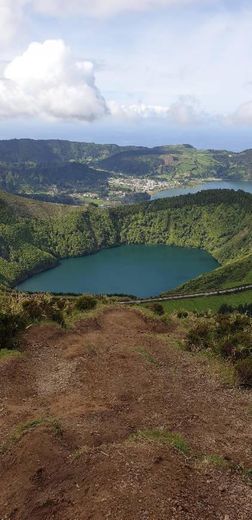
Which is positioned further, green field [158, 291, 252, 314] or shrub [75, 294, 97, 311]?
green field [158, 291, 252, 314]

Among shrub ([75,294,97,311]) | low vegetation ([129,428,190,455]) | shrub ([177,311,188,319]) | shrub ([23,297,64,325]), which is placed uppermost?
low vegetation ([129,428,190,455])

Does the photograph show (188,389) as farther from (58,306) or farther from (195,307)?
(195,307)

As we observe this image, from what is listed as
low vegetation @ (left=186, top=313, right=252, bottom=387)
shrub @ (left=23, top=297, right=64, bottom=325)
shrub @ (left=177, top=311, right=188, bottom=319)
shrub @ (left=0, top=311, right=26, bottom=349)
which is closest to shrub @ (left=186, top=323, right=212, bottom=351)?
low vegetation @ (left=186, top=313, right=252, bottom=387)

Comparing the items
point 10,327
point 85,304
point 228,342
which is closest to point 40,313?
point 10,327

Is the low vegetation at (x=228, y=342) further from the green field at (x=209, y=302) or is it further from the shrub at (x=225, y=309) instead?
the shrub at (x=225, y=309)

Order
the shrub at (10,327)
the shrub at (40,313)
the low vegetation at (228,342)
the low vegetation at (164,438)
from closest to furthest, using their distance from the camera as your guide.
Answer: the low vegetation at (164,438) < the low vegetation at (228,342) < the shrub at (10,327) < the shrub at (40,313)

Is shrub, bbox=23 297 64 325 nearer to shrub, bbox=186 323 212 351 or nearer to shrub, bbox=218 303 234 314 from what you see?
shrub, bbox=186 323 212 351

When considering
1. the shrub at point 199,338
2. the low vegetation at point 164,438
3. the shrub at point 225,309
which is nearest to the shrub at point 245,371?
the shrub at point 199,338
